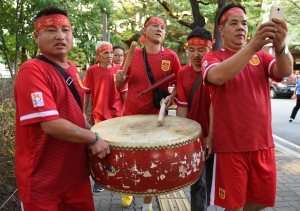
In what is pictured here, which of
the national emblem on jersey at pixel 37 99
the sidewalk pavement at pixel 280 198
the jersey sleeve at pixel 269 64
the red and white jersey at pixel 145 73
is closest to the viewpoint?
the national emblem on jersey at pixel 37 99

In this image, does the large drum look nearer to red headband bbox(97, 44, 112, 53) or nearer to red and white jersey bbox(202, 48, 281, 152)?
red and white jersey bbox(202, 48, 281, 152)

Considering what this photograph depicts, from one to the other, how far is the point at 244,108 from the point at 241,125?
0.13 metres

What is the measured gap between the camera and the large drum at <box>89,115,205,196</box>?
183cm

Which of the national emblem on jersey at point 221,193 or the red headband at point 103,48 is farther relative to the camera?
the red headband at point 103,48

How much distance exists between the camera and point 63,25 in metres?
1.96

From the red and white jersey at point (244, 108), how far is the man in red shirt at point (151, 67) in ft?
3.38

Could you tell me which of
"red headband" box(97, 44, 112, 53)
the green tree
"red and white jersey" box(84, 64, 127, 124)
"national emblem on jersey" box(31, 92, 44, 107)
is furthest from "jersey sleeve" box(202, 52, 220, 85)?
the green tree

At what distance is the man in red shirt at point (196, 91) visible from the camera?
275 centimetres

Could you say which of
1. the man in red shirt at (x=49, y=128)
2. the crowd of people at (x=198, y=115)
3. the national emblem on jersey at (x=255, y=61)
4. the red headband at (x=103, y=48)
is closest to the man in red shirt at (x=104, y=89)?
the red headband at (x=103, y=48)

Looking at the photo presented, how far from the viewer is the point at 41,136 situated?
1845 mm

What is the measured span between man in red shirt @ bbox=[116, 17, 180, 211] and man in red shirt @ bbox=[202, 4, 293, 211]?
39.6 inches

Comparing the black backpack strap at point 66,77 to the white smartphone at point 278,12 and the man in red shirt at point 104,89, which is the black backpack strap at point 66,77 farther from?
the man in red shirt at point 104,89

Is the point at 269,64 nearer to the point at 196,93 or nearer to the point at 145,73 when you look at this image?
the point at 196,93

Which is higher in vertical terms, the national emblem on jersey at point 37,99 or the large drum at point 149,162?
the national emblem on jersey at point 37,99
